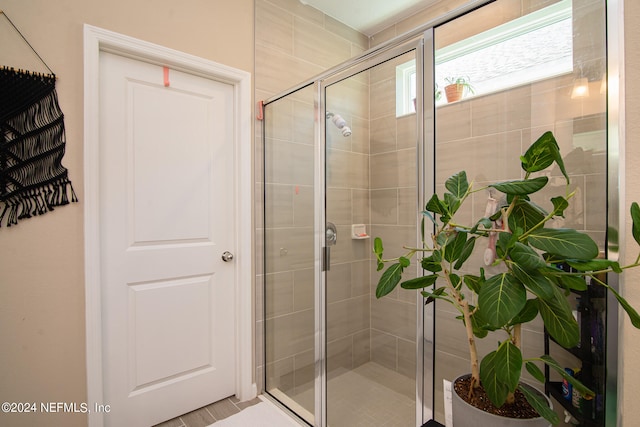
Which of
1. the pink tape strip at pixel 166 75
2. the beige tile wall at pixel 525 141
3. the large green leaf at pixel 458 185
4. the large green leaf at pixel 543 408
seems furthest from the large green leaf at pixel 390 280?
the pink tape strip at pixel 166 75

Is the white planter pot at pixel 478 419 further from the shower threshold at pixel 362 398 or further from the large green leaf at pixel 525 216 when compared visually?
the shower threshold at pixel 362 398

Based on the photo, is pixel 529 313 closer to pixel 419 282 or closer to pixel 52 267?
pixel 419 282

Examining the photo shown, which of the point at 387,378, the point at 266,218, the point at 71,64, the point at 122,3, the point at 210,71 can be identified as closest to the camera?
the point at 71,64

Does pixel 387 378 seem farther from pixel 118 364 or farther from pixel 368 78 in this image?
pixel 368 78

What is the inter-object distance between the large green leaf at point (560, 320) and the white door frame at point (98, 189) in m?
1.69

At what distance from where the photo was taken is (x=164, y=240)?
1846 millimetres

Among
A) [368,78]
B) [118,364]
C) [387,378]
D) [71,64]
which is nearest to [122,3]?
[71,64]

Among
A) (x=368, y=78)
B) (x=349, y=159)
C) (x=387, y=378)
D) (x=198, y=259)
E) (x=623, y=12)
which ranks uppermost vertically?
(x=368, y=78)

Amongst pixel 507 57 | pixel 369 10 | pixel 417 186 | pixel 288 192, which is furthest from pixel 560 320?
pixel 369 10

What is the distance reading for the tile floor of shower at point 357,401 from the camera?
1.71 meters

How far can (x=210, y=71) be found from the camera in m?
1.93

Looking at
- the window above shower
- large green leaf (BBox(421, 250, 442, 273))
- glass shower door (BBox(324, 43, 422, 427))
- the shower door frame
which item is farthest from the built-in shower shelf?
large green leaf (BBox(421, 250, 442, 273))

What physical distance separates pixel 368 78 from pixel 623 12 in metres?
0.98

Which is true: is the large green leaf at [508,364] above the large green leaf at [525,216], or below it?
below
